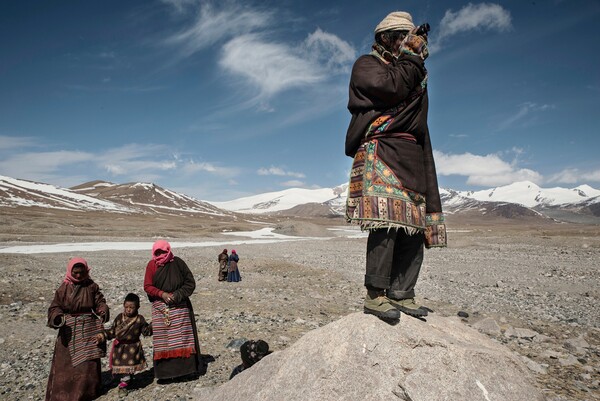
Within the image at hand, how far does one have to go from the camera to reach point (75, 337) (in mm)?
5539

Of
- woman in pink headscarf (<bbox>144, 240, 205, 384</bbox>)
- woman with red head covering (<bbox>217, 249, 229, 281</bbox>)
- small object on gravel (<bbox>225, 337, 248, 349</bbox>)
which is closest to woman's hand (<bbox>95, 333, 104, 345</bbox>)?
woman in pink headscarf (<bbox>144, 240, 205, 384</bbox>)

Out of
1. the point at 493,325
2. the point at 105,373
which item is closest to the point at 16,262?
the point at 105,373

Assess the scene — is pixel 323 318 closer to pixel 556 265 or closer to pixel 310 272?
pixel 310 272

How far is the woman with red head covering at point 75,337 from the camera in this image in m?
5.46

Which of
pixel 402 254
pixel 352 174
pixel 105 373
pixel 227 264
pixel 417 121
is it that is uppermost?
pixel 417 121

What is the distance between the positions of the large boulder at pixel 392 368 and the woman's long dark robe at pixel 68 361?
3.38 meters

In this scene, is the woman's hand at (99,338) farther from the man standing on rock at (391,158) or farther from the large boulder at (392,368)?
the man standing on rock at (391,158)

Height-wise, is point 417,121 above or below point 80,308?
above

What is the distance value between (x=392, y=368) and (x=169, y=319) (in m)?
4.12

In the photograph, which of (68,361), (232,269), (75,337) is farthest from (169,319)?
(232,269)

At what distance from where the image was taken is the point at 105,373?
270 inches

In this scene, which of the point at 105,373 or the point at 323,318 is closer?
the point at 105,373

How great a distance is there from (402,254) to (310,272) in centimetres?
1614

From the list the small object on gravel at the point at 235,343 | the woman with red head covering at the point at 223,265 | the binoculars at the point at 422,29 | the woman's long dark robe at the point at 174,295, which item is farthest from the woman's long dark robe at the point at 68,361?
the woman with red head covering at the point at 223,265
